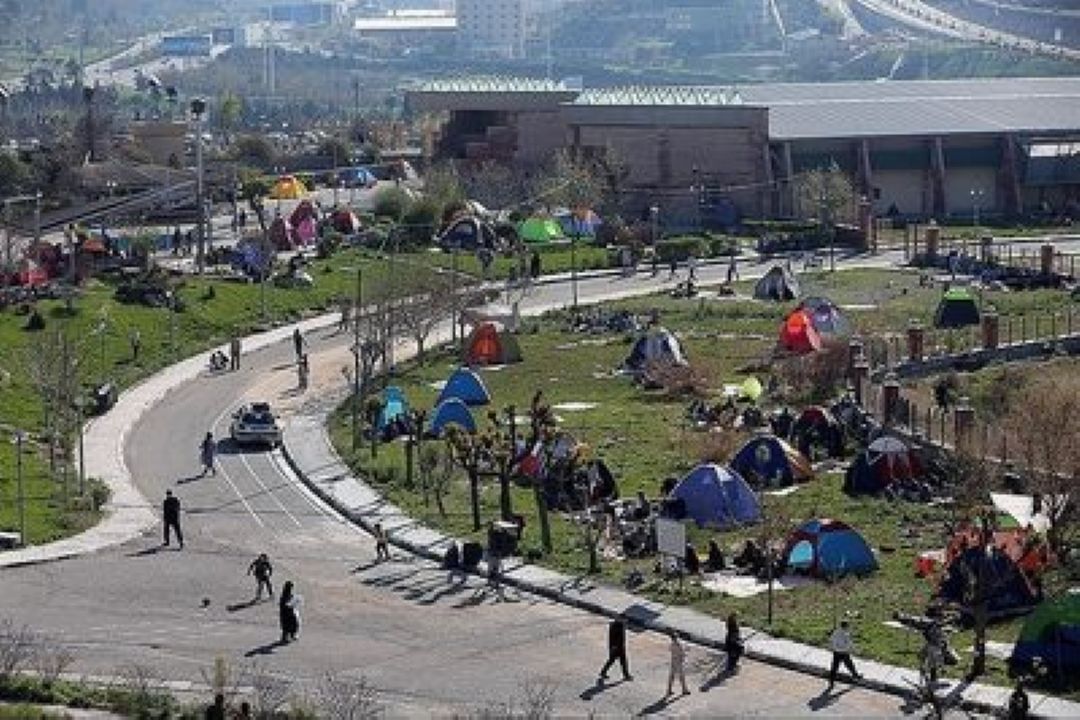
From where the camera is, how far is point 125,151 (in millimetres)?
110250

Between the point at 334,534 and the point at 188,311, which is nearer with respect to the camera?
the point at 334,534

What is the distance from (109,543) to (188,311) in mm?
26417

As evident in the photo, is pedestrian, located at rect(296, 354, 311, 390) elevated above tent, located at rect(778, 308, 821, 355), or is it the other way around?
tent, located at rect(778, 308, 821, 355)

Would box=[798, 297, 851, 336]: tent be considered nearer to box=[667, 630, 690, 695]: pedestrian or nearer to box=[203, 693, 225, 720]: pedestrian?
box=[667, 630, 690, 695]: pedestrian

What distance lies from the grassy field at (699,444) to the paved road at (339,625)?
1606mm

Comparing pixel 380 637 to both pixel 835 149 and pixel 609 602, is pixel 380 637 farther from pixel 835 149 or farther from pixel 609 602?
pixel 835 149

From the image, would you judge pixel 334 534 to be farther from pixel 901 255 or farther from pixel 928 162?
pixel 928 162

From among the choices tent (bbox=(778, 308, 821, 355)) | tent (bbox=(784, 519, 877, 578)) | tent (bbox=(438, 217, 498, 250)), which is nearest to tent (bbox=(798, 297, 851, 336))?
tent (bbox=(778, 308, 821, 355))

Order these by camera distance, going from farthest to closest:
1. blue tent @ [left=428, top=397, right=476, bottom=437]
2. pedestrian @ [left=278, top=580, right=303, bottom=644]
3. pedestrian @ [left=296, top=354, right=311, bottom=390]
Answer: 1. pedestrian @ [left=296, top=354, right=311, bottom=390]
2. blue tent @ [left=428, top=397, right=476, bottom=437]
3. pedestrian @ [left=278, top=580, right=303, bottom=644]

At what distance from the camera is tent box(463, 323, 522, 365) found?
59.8 m

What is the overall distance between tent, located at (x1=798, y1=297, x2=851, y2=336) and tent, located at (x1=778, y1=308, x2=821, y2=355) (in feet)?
4.17

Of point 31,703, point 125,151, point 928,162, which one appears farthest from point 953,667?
point 125,151

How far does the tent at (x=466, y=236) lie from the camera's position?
82.6 metres

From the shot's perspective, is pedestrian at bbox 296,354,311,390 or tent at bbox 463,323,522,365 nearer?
pedestrian at bbox 296,354,311,390
